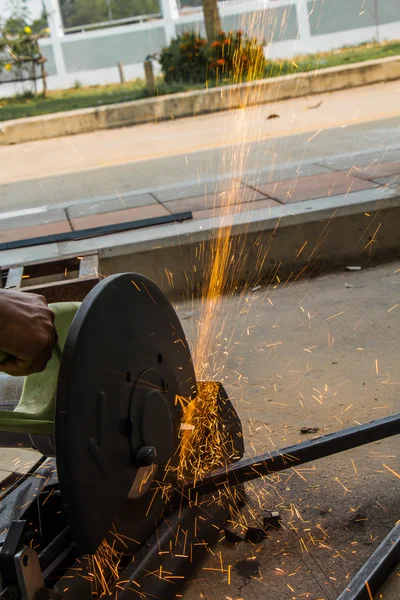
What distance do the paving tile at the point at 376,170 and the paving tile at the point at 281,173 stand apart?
262 millimetres

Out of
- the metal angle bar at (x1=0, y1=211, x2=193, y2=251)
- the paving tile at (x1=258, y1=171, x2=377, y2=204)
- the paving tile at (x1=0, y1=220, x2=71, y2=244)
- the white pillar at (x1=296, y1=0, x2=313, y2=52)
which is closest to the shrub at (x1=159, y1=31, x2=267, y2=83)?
the white pillar at (x1=296, y1=0, x2=313, y2=52)

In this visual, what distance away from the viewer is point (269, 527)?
2.14 m

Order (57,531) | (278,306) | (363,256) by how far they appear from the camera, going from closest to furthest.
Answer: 1. (57,531)
2. (278,306)
3. (363,256)

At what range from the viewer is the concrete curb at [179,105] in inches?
454

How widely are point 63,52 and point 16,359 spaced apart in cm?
1935

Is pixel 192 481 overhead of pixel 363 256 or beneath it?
overhead

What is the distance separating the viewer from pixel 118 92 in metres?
14.8

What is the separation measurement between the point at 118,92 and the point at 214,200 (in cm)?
1011

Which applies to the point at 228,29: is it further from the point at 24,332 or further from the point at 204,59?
the point at 24,332

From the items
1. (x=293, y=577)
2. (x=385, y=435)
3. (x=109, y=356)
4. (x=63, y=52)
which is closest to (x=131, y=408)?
(x=109, y=356)

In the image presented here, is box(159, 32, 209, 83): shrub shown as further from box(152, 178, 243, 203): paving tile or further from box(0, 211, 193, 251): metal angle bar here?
box(0, 211, 193, 251): metal angle bar

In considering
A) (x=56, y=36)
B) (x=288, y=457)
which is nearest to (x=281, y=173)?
(x=288, y=457)

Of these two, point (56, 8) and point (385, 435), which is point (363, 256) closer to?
point (385, 435)

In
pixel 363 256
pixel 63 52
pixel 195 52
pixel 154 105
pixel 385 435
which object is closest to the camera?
pixel 385 435
